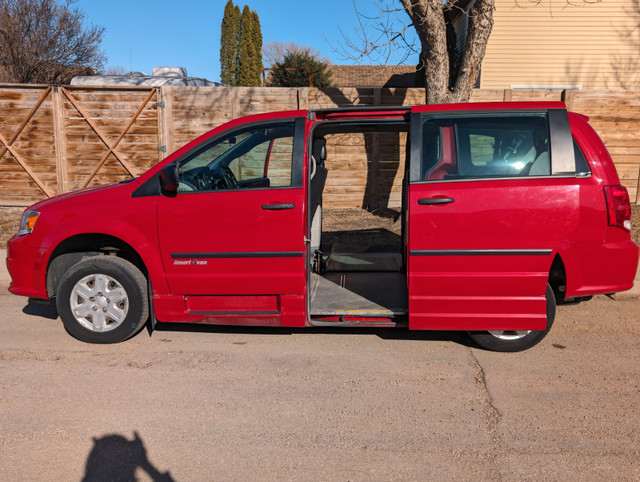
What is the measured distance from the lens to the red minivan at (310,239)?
4.29 meters

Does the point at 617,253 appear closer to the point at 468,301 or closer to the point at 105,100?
the point at 468,301

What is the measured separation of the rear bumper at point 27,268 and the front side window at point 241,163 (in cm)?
145

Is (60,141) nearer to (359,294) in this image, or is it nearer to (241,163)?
(241,163)

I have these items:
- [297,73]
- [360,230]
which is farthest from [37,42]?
[360,230]

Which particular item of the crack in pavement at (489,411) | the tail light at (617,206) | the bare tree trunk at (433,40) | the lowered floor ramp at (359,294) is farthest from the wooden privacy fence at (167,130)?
the crack in pavement at (489,411)

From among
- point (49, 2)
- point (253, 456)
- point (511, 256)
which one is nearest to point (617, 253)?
point (511, 256)

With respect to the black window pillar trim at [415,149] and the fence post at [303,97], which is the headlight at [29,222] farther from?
the fence post at [303,97]

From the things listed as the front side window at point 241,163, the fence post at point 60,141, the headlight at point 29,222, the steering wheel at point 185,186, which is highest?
the fence post at point 60,141

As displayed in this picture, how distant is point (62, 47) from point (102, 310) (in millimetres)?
19391

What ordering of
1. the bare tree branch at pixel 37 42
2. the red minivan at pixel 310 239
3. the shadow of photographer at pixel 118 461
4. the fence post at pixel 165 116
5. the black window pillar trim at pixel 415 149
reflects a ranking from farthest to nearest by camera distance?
1. the bare tree branch at pixel 37 42
2. the fence post at pixel 165 116
3. the black window pillar trim at pixel 415 149
4. the red minivan at pixel 310 239
5. the shadow of photographer at pixel 118 461

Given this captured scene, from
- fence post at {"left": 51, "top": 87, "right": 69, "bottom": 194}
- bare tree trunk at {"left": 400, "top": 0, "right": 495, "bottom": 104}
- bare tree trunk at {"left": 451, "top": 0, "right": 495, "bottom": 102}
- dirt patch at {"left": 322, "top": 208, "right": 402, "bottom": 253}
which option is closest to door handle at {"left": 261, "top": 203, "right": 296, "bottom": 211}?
dirt patch at {"left": 322, "top": 208, "right": 402, "bottom": 253}

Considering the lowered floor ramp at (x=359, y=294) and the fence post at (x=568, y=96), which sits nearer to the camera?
the lowered floor ramp at (x=359, y=294)

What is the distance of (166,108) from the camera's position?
441 inches

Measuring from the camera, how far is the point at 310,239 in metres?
4.71
